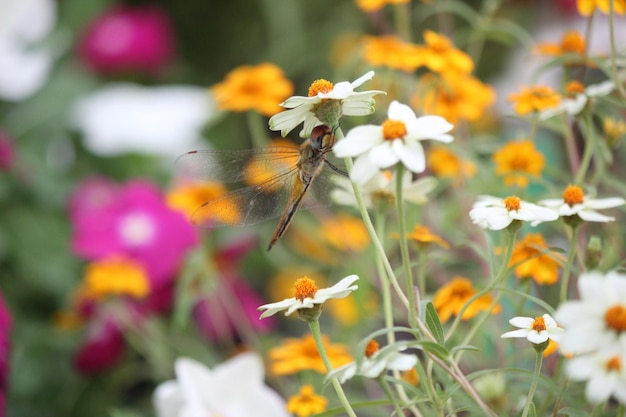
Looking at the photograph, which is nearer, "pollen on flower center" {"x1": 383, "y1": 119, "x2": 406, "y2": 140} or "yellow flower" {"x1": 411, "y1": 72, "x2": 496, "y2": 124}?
"pollen on flower center" {"x1": 383, "y1": 119, "x2": 406, "y2": 140}

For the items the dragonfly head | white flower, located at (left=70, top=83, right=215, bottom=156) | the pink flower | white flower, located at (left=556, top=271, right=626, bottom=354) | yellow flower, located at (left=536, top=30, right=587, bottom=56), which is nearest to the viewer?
white flower, located at (left=556, top=271, right=626, bottom=354)

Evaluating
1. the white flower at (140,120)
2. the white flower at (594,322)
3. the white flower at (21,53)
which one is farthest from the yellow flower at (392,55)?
the white flower at (21,53)

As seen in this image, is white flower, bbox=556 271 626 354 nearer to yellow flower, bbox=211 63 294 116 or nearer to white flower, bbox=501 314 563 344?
white flower, bbox=501 314 563 344

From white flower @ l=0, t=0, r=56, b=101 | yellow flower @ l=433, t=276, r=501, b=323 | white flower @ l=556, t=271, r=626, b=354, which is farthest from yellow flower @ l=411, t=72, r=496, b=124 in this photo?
white flower @ l=0, t=0, r=56, b=101

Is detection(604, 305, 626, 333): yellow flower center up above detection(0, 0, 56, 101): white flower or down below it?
above

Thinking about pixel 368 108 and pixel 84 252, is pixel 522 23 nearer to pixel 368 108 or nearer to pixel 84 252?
pixel 84 252

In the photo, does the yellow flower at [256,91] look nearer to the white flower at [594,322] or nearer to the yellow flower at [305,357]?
the yellow flower at [305,357]
